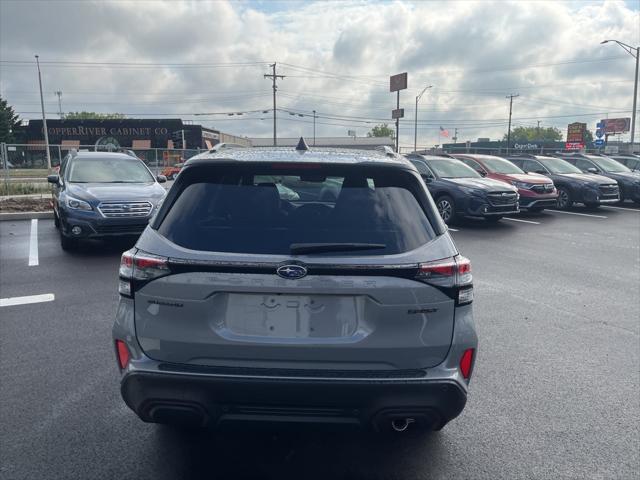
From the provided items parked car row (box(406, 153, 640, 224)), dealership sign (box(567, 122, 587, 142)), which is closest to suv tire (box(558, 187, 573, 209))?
parked car row (box(406, 153, 640, 224))

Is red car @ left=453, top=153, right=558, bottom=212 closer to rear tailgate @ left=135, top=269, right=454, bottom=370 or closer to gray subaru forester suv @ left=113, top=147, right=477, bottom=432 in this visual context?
gray subaru forester suv @ left=113, top=147, right=477, bottom=432

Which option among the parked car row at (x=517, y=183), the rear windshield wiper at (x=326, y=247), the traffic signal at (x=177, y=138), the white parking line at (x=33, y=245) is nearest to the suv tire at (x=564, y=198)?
the parked car row at (x=517, y=183)

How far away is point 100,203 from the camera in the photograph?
866 cm

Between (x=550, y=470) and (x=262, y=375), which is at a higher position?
(x=262, y=375)

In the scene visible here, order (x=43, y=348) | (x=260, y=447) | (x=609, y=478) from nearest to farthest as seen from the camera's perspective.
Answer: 1. (x=609, y=478)
2. (x=260, y=447)
3. (x=43, y=348)

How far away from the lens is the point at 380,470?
9.66 feet

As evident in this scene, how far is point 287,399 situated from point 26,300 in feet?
16.7

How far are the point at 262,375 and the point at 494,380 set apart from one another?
2.40 metres

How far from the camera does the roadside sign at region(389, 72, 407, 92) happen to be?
33812mm

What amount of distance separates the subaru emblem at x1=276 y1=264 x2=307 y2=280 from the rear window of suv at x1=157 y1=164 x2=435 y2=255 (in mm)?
92

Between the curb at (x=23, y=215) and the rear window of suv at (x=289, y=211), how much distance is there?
41.8 feet

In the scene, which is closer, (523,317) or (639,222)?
(523,317)

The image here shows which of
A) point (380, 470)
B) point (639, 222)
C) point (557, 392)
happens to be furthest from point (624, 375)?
→ point (639, 222)

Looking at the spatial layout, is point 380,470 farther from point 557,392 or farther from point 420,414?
point 557,392
